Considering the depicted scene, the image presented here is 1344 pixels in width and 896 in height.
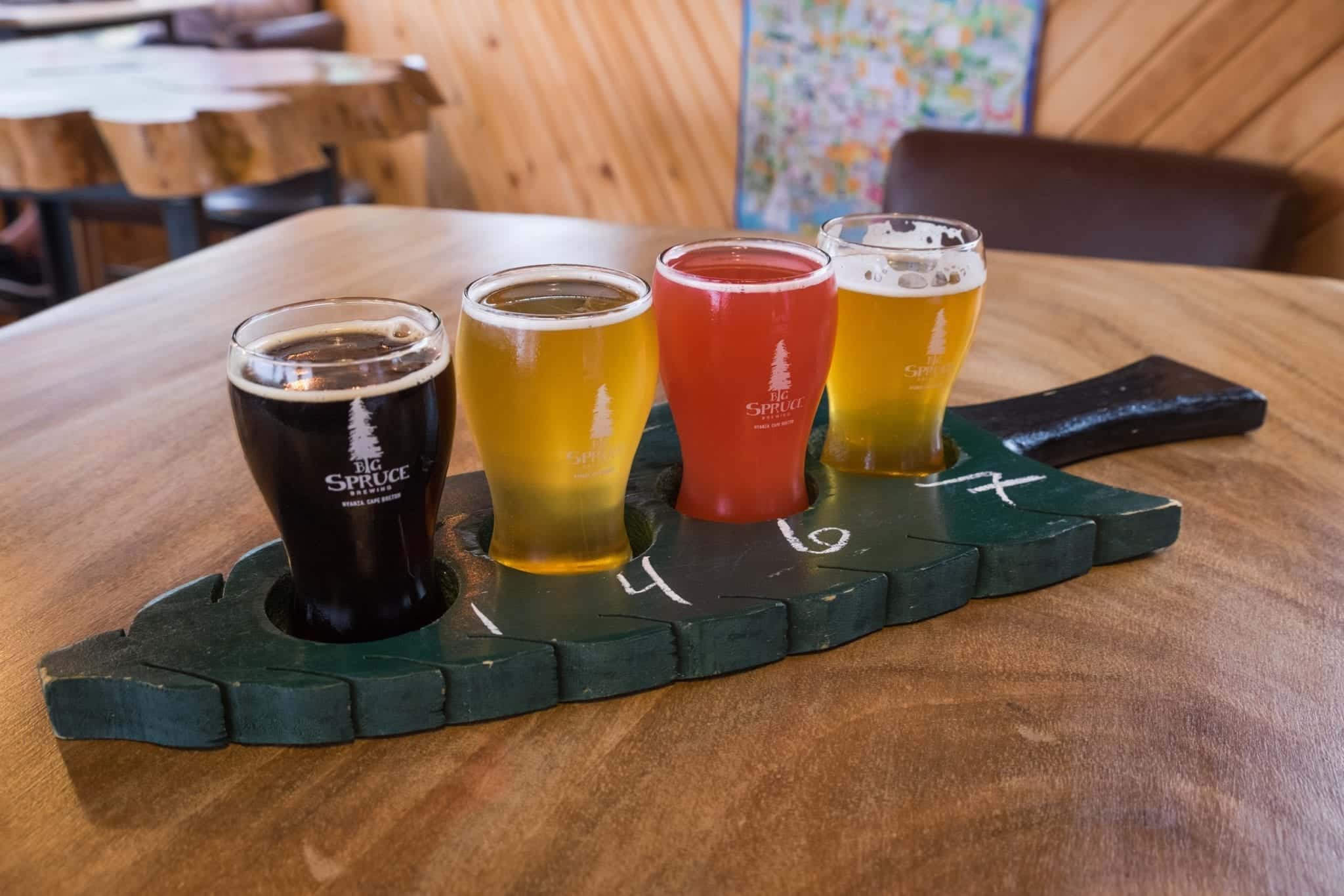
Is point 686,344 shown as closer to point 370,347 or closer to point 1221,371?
point 370,347

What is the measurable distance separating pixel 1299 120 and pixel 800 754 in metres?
2.68

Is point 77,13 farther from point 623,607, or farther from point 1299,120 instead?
point 623,607

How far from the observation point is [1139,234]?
2.29 metres

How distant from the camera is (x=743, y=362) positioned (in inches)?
26.4

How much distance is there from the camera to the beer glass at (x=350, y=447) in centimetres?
54

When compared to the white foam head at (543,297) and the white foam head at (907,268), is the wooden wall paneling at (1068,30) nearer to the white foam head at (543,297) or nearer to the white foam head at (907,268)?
the white foam head at (907,268)

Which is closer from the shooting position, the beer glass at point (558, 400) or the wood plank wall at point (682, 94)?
the beer glass at point (558, 400)

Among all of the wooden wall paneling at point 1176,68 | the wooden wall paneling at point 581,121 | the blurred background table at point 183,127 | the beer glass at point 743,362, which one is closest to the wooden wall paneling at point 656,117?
the wooden wall paneling at point 581,121

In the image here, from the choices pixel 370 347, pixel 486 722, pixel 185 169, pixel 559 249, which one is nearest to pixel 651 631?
pixel 486 722

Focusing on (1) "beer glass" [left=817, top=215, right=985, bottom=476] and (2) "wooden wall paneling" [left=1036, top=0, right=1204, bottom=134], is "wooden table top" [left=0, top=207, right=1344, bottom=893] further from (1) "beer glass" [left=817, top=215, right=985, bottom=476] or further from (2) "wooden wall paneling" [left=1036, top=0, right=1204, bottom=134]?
(2) "wooden wall paneling" [left=1036, top=0, right=1204, bottom=134]

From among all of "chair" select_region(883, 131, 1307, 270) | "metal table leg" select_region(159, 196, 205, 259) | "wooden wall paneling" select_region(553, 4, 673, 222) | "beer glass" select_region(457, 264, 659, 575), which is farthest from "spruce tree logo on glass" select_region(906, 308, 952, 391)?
"wooden wall paneling" select_region(553, 4, 673, 222)

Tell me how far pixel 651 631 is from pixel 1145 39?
281 centimetres

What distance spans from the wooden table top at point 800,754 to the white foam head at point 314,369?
17 centimetres

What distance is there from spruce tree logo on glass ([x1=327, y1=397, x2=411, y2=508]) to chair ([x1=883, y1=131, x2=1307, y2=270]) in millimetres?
1843
